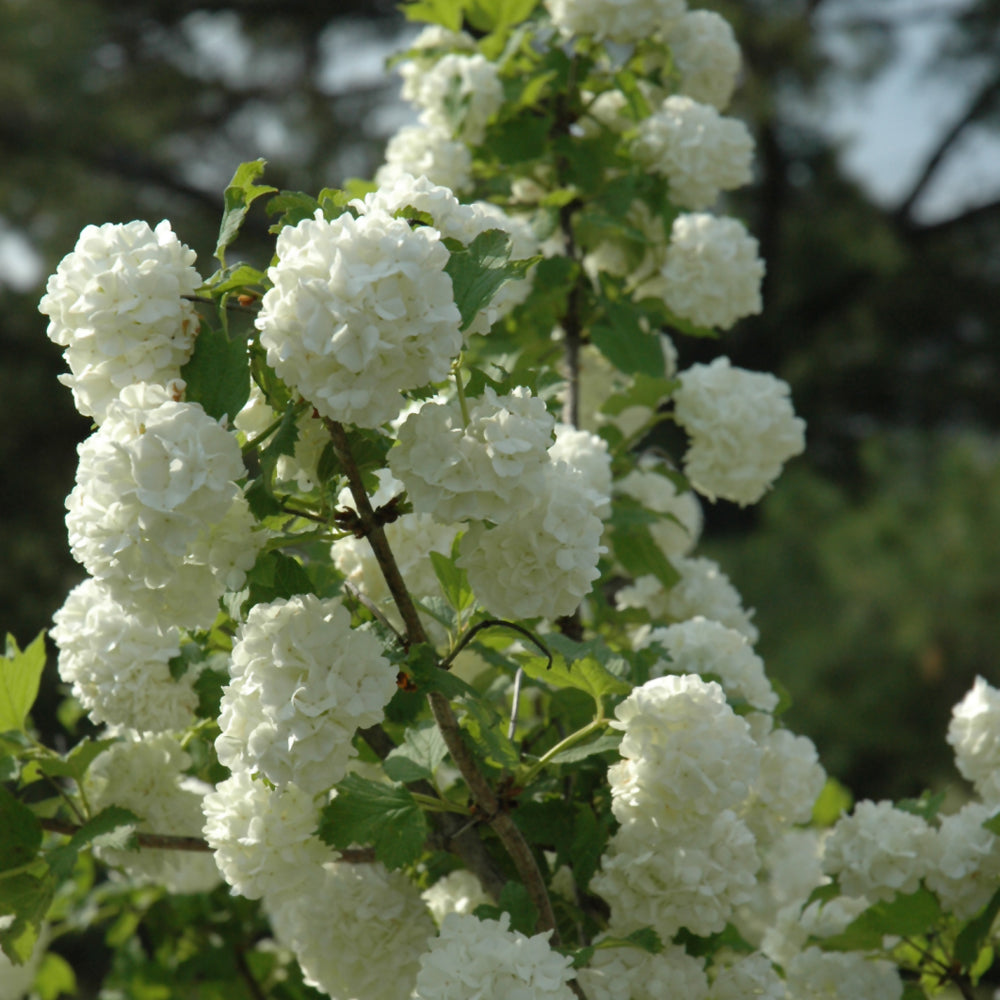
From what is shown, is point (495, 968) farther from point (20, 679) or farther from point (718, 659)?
point (20, 679)

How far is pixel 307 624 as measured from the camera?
1036mm

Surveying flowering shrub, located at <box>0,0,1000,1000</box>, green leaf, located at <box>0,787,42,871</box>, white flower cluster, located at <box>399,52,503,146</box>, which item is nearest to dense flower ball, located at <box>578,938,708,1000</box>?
flowering shrub, located at <box>0,0,1000,1000</box>

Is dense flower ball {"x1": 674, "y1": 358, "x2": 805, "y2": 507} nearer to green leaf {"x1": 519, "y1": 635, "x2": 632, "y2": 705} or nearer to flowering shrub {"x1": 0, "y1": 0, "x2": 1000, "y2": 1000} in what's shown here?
flowering shrub {"x1": 0, "y1": 0, "x2": 1000, "y2": 1000}

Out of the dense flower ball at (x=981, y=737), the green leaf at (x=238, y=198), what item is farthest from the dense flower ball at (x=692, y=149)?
the green leaf at (x=238, y=198)

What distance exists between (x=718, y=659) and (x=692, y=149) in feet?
3.00

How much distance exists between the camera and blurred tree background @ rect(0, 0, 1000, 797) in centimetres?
630

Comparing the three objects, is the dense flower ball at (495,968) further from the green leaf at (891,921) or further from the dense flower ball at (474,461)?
the green leaf at (891,921)

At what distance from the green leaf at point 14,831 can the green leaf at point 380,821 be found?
0.42 m

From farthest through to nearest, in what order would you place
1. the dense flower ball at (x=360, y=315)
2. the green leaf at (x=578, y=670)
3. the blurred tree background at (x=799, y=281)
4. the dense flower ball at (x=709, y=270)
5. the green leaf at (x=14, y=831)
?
the blurred tree background at (x=799, y=281) < the dense flower ball at (x=709, y=270) < the green leaf at (x=14, y=831) < the green leaf at (x=578, y=670) < the dense flower ball at (x=360, y=315)

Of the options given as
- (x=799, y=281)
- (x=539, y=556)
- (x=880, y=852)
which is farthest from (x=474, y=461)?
(x=799, y=281)

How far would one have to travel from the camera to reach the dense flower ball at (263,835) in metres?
1.22

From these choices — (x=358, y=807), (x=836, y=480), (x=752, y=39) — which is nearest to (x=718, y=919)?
(x=358, y=807)

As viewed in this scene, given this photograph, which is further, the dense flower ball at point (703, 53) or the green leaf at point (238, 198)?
the dense flower ball at point (703, 53)

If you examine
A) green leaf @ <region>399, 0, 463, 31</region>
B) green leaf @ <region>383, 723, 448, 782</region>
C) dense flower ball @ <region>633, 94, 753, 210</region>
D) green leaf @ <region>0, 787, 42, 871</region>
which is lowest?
green leaf @ <region>0, 787, 42, 871</region>
